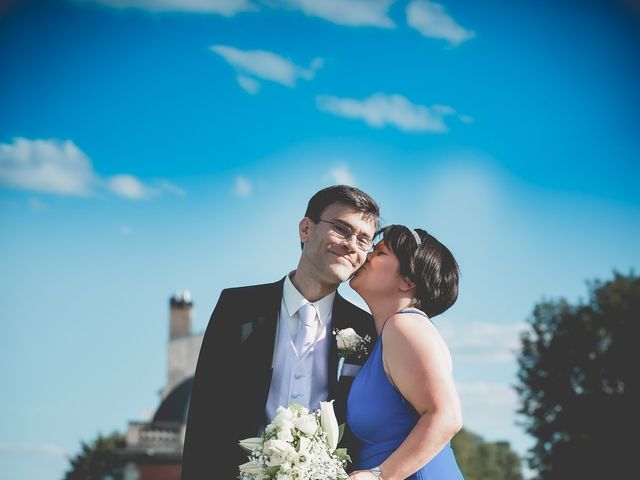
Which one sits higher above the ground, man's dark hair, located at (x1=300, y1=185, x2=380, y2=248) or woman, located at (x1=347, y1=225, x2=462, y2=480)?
man's dark hair, located at (x1=300, y1=185, x2=380, y2=248)

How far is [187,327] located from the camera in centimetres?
5569

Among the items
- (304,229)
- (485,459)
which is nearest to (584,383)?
(304,229)

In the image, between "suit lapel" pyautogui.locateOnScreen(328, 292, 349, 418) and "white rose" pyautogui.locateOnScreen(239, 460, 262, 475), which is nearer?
"white rose" pyautogui.locateOnScreen(239, 460, 262, 475)

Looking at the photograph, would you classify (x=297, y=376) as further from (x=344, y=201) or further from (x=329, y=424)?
(x=344, y=201)

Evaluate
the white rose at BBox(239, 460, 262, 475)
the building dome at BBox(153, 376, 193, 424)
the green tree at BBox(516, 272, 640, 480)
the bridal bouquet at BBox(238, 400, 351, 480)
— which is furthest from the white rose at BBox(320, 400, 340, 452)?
the building dome at BBox(153, 376, 193, 424)

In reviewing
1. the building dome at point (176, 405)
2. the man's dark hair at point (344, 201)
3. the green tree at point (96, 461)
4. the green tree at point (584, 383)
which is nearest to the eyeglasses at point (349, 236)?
the man's dark hair at point (344, 201)

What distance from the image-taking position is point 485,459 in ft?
318

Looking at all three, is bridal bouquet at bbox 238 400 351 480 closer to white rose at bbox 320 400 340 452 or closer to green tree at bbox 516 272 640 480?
white rose at bbox 320 400 340 452

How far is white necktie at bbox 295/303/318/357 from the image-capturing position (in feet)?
17.6

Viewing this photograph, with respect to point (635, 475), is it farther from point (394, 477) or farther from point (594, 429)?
point (394, 477)

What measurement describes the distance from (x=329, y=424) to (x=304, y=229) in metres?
1.56

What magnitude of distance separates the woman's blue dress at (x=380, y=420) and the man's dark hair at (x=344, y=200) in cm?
89

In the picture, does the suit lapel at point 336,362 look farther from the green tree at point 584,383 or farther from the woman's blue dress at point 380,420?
the green tree at point 584,383

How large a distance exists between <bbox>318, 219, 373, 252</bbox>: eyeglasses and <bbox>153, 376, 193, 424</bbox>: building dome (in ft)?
143
